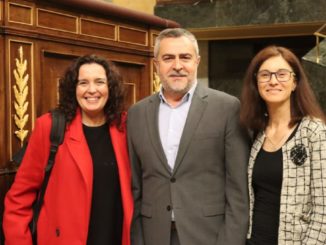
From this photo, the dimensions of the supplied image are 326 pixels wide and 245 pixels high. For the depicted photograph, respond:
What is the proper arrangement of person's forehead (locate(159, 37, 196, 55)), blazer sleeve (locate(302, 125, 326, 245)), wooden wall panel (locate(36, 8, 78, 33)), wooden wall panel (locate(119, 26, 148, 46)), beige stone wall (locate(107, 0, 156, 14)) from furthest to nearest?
beige stone wall (locate(107, 0, 156, 14))
wooden wall panel (locate(119, 26, 148, 46))
wooden wall panel (locate(36, 8, 78, 33))
person's forehead (locate(159, 37, 196, 55))
blazer sleeve (locate(302, 125, 326, 245))

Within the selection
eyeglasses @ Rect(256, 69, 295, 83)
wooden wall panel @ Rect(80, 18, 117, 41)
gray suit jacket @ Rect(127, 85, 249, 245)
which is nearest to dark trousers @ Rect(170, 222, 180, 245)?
gray suit jacket @ Rect(127, 85, 249, 245)

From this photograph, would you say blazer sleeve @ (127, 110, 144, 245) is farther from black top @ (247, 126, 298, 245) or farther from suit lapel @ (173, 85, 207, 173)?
black top @ (247, 126, 298, 245)

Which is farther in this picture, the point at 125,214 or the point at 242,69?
the point at 242,69

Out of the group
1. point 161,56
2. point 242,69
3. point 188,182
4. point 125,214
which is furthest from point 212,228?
point 242,69

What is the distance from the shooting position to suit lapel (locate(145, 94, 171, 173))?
1.74 meters

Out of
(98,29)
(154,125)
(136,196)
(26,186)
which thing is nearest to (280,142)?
(154,125)

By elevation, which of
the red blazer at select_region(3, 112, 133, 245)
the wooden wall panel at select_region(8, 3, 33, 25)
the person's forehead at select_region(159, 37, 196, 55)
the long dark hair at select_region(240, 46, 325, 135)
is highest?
the wooden wall panel at select_region(8, 3, 33, 25)

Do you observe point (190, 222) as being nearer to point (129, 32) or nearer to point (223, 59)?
point (129, 32)

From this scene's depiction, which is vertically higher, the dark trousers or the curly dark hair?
the curly dark hair

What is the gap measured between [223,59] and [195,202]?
4576 mm

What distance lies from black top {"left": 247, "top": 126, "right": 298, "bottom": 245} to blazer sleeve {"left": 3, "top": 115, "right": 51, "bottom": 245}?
758 millimetres

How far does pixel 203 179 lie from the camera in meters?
1.73

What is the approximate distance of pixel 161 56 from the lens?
1.81 meters

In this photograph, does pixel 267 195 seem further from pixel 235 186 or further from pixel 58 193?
pixel 58 193
